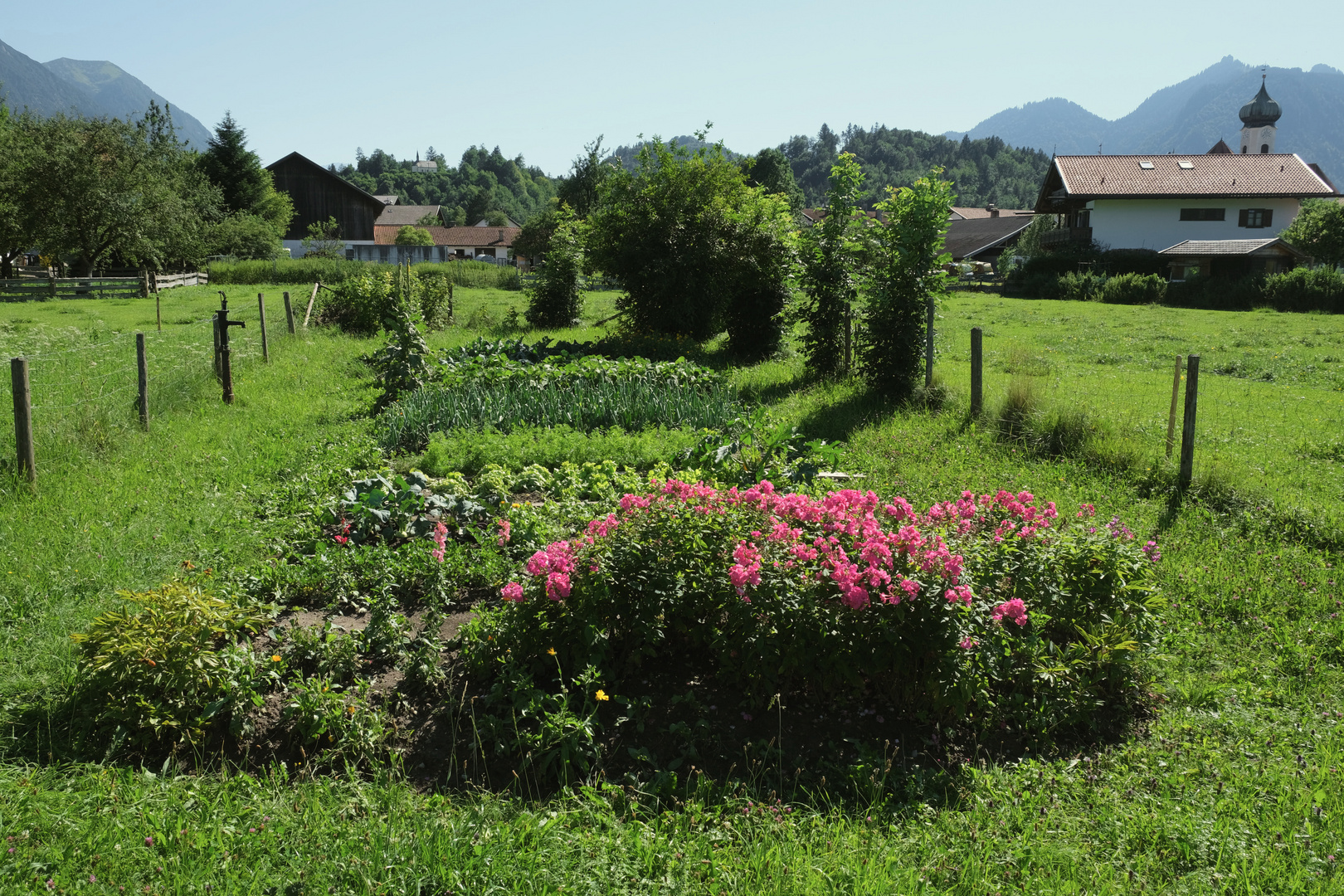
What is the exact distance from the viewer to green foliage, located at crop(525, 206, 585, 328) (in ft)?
75.0

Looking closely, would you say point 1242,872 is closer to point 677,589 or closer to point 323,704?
point 677,589

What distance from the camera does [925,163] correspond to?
172250 millimetres

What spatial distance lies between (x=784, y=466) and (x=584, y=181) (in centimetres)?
4583

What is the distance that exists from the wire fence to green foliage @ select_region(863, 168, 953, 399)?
9.24 m

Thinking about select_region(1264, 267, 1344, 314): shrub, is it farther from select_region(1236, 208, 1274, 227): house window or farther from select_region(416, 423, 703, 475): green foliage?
select_region(416, 423, 703, 475): green foliage

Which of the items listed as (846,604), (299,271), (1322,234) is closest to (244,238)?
(299,271)

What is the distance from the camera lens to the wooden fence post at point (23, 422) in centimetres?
686

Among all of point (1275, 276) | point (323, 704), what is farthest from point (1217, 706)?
point (1275, 276)

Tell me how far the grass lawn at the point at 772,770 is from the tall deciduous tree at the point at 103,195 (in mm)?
32169

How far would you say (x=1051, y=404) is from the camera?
388 inches

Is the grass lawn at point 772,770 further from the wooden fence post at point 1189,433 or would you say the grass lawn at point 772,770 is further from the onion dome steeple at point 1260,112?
the onion dome steeple at point 1260,112

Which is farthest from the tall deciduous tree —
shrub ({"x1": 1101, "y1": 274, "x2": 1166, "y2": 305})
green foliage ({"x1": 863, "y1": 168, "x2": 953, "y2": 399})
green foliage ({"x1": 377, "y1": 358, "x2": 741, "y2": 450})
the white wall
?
the white wall

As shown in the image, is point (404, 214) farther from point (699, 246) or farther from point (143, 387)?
point (143, 387)

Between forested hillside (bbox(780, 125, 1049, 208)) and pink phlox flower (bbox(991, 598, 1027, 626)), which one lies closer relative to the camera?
pink phlox flower (bbox(991, 598, 1027, 626))
